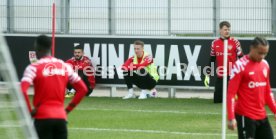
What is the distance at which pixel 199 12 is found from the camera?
2464 cm

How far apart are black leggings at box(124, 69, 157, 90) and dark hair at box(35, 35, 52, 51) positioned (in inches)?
482

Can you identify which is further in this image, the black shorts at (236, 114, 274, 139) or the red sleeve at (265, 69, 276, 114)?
the red sleeve at (265, 69, 276, 114)

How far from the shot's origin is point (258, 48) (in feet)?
38.5

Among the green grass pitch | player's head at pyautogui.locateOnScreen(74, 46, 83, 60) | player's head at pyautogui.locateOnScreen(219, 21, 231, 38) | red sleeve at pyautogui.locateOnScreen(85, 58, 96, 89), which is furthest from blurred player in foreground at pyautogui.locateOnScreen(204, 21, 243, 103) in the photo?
player's head at pyautogui.locateOnScreen(74, 46, 83, 60)

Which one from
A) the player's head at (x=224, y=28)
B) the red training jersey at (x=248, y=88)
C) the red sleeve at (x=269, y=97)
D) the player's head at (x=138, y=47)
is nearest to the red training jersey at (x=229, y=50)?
the player's head at (x=224, y=28)

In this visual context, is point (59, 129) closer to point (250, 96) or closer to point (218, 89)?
point (250, 96)

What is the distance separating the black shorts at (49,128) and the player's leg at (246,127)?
2292 millimetres

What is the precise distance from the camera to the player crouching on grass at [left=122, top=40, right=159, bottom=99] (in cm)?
2362

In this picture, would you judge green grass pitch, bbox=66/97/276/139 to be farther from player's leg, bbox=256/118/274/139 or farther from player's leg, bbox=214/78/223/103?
player's leg, bbox=256/118/274/139

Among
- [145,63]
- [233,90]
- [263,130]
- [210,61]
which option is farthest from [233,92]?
[145,63]

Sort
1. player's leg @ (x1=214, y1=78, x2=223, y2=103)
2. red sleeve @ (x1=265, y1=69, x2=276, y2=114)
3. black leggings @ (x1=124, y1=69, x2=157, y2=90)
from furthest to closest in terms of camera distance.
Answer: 1. black leggings @ (x1=124, y1=69, x2=157, y2=90)
2. player's leg @ (x1=214, y1=78, x2=223, y2=103)
3. red sleeve @ (x1=265, y1=69, x2=276, y2=114)

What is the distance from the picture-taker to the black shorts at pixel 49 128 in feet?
36.9

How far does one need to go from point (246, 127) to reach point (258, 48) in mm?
1021

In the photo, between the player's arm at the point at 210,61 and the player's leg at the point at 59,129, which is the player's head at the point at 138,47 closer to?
the player's arm at the point at 210,61
